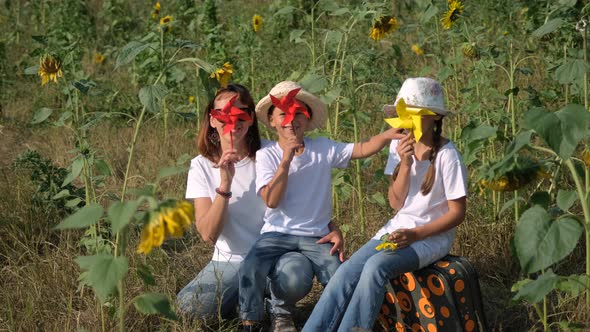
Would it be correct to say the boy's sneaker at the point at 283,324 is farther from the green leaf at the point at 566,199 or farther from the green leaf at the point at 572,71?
the green leaf at the point at 572,71

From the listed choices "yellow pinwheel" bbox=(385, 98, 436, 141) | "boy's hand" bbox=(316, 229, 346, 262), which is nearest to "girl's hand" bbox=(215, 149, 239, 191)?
"boy's hand" bbox=(316, 229, 346, 262)

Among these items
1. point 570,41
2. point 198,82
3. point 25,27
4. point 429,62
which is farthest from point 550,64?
point 25,27

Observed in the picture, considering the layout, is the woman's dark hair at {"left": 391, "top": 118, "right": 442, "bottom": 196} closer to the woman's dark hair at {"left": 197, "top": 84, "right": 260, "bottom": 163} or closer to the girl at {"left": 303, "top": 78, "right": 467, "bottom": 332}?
the girl at {"left": 303, "top": 78, "right": 467, "bottom": 332}

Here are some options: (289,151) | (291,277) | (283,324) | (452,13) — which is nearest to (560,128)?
(289,151)

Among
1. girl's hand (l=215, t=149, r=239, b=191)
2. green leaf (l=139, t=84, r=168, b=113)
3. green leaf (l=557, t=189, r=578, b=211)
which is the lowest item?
green leaf (l=557, t=189, r=578, b=211)

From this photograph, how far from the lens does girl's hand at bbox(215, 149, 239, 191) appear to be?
2791 mm

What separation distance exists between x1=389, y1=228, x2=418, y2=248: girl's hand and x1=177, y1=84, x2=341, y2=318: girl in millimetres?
356

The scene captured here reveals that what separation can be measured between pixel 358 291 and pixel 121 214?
936mm

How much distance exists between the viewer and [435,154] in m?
2.83

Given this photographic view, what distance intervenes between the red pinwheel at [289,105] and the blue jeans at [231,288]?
0.45m

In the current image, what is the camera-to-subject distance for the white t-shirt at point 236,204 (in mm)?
3098

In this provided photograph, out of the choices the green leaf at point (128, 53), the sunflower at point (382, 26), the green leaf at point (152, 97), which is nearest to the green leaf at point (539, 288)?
the green leaf at point (152, 97)

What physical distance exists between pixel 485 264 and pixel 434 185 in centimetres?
65

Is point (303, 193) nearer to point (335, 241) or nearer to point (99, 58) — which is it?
point (335, 241)
